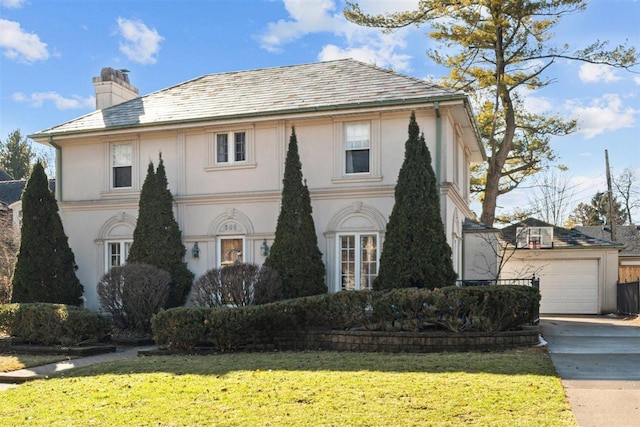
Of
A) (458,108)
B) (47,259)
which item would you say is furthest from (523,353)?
(47,259)

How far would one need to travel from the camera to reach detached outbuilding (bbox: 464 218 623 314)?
2656cm

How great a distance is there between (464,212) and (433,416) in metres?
15.3

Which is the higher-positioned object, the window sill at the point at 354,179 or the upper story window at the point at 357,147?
the upper story window at the point at 357,147

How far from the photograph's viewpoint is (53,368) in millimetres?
12898

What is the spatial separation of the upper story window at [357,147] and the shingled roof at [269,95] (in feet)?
2.58

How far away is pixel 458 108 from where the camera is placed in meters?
17.7

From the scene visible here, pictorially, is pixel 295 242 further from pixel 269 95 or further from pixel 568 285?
pixel 568 285

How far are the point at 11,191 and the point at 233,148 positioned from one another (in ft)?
70.2

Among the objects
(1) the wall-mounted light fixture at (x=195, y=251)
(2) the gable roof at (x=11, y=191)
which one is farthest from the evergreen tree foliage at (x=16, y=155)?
(1) the wall-mounted light fixture at (x=195, y=251)

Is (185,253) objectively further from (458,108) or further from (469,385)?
(469,385)

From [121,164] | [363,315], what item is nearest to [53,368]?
[363,315]

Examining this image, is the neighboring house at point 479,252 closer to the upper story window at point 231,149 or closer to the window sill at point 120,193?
the upper story window at point 231,149

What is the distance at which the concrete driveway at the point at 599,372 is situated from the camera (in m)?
8.03

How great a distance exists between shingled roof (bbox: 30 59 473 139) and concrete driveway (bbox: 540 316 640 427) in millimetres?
6531
